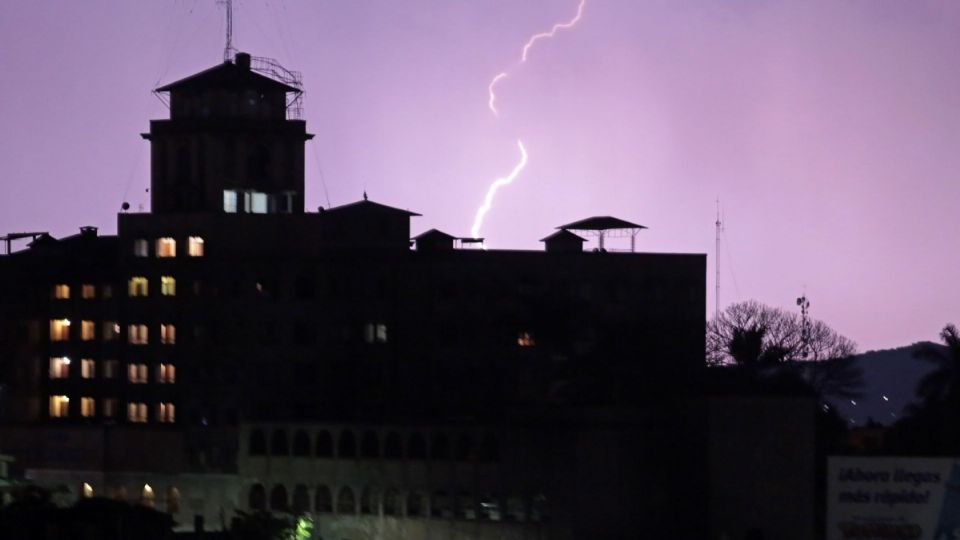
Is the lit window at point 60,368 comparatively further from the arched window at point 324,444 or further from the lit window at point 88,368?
the arched window at point 324,444

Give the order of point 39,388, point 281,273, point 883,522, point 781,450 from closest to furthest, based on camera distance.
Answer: point 883,522 < point 781,450 < point 281,273 < point 39,388

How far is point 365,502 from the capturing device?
85750 mm

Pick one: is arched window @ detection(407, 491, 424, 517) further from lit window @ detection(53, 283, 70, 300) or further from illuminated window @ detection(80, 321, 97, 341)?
lit window @ detection(53, 283, 70, 300)

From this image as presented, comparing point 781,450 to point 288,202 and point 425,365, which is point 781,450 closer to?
point 425,365

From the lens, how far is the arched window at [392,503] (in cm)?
8481

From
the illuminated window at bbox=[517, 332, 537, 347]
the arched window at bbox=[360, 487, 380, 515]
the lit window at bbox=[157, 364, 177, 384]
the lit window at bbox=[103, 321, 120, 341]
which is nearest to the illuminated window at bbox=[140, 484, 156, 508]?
the lit window at bbox=[157, 364, 177, 384]

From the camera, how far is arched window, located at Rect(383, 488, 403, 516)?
3339 inches

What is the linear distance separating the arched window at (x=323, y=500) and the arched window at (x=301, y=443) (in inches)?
70.2

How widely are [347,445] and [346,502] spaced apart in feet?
7.90

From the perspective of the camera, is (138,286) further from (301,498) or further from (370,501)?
(370,501)

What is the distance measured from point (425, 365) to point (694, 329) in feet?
48.4

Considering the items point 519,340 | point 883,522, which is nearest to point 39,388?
point 519,340

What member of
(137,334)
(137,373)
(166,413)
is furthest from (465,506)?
(137,334)

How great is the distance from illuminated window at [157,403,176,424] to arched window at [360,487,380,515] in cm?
1983
